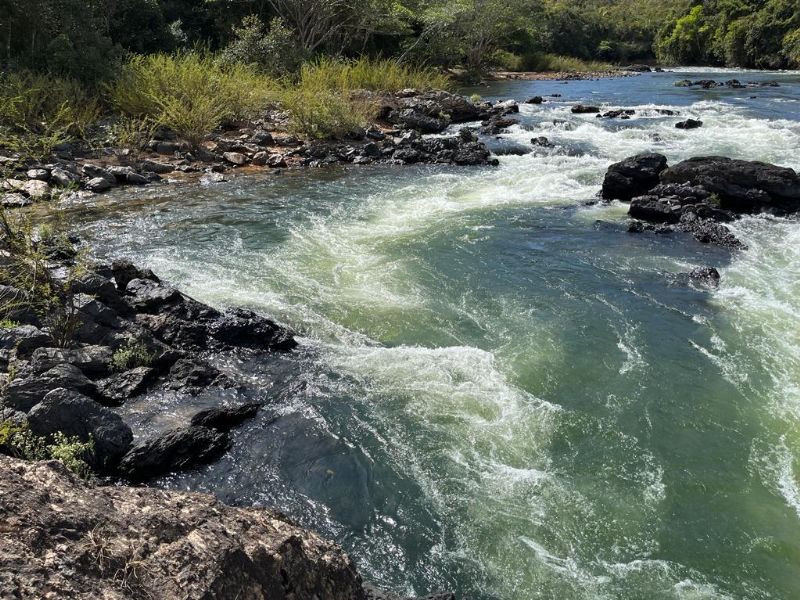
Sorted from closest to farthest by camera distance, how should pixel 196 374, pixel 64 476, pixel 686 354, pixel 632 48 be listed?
pixel 64 476, pixel 196 374, pixel 686 354, pixel 632 48

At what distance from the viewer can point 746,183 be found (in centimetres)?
1171

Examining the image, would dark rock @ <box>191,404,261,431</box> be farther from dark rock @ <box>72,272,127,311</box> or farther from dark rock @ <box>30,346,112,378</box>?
dark rock @ <box>72,272,127,311</box>

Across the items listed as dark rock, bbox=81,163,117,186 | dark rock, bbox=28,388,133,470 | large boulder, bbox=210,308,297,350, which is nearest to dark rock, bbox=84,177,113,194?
dark rock, bbox=81,163,117,186

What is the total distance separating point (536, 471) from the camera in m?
4.84

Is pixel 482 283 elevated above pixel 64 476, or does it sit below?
below

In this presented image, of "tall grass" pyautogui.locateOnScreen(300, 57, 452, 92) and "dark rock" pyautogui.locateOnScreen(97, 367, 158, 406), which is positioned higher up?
"tall grass" pyautogui.locateOnScreen(300, 57, 452, 92)

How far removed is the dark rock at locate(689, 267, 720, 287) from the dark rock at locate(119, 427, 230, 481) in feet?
22.2

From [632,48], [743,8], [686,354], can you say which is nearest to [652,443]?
[686,354]

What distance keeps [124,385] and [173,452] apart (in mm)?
1050

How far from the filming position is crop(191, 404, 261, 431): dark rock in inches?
202

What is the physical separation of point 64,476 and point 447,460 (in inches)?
124

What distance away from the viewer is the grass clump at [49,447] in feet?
12.8

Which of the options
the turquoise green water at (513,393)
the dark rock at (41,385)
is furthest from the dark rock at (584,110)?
the dark rock at (41,385)

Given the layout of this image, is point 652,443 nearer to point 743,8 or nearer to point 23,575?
point 23,575
